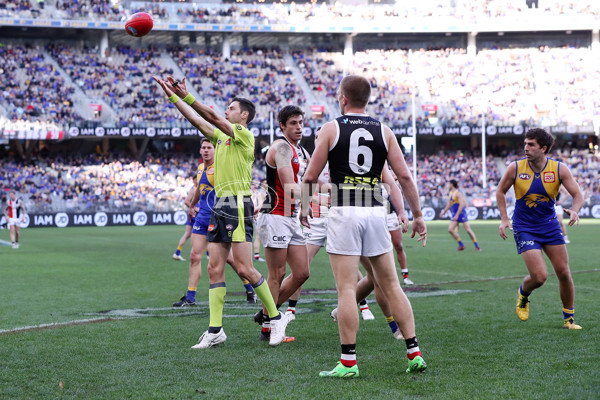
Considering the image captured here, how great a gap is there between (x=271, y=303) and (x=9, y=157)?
4969 cm

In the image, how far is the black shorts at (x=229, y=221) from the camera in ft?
24.2

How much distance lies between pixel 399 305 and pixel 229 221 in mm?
2152

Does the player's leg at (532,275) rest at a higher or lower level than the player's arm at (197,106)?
lower

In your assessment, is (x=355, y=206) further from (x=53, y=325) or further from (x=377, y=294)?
(x=53, y=325)

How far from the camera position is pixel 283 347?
7203mm

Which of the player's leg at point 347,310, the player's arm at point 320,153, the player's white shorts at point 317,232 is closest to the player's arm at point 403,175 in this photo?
the player's arm at point 320,153

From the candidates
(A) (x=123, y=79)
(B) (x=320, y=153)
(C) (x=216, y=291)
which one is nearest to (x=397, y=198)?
(B) (x=320, y=153)

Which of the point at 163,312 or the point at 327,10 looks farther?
the point at 327,10

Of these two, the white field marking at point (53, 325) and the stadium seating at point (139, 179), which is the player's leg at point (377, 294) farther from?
the stadium seating at point (139, 179)

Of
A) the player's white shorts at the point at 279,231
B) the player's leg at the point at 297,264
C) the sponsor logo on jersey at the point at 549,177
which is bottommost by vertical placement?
the player's leg at the point at 297,264

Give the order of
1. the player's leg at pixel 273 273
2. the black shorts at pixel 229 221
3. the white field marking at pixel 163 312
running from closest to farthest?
the black shorts at pixel 229 221
the player's leg at pixel 273 273
the white field marking at pixel 163 312

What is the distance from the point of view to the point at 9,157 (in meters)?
52.8

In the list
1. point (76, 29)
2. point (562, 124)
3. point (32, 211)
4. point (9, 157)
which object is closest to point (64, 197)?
point (32, 211)

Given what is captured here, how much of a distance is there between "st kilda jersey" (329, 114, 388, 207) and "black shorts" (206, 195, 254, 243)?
1.69 metres
